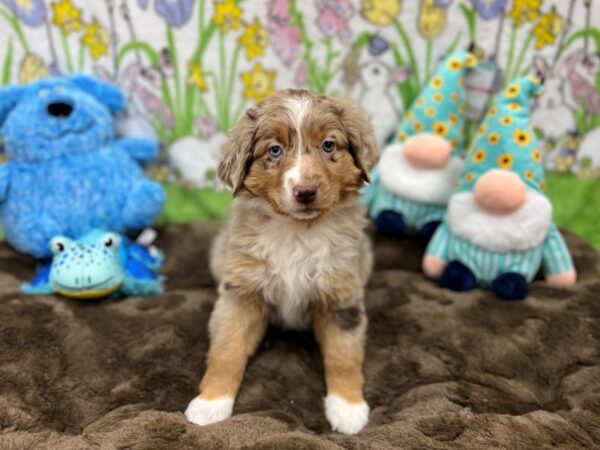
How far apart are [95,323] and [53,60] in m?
2.32

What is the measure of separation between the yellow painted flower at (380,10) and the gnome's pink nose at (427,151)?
1.02 meters

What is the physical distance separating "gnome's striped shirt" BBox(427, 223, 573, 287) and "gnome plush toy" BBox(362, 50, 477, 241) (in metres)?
0.47

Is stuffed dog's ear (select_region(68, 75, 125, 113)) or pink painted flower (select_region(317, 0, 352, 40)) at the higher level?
pink painted flower (select_region(317, 0, 352, 40))

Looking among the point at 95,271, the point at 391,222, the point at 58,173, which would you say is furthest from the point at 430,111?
the point at 58,173

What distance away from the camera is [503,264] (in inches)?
142

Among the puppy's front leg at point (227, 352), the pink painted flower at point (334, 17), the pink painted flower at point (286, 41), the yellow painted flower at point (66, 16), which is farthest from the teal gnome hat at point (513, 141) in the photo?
the yellow painted flower at point (66, 16)

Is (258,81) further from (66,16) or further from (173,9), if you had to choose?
(66,16)

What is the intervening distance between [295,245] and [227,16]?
2.34m

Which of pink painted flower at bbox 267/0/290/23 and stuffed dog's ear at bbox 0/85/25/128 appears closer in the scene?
stuffed dog's ear at bbox 0/85/25/128

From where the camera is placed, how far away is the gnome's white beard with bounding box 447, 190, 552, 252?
3496 mm

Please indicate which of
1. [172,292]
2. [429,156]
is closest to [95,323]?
[172,292]

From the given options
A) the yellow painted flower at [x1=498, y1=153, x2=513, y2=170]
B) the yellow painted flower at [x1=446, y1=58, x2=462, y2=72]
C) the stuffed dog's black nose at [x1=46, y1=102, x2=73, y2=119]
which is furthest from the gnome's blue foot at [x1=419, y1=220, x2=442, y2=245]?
the stuffed dog's black nose at [x1=46, y1=102, x2=73, y2=119]

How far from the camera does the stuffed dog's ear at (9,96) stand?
382cm

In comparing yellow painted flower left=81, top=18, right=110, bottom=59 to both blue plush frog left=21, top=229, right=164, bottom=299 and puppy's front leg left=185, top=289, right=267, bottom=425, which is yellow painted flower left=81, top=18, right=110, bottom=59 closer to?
blue plush frog left=21, top=229, right=164, bottom=299
